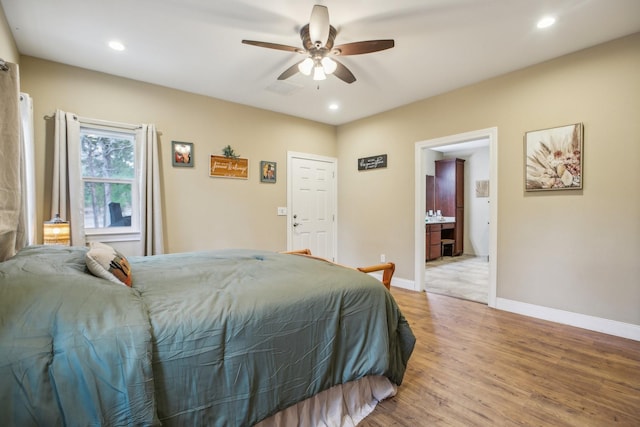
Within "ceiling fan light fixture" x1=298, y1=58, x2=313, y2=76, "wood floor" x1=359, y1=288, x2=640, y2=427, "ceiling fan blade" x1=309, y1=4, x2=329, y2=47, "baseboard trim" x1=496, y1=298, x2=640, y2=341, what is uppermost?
"ceiling fan blade" x1=309, y1=4, x2=329, y2=47

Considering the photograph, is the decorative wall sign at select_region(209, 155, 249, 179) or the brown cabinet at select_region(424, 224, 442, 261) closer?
the decorative wall sign at select_region(209, 155, 249, 179)

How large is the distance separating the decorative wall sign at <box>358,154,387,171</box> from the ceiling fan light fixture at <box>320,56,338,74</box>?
7.86ft

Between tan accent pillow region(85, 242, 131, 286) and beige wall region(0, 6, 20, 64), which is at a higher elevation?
beige wall region(0, 6, 20, 64)

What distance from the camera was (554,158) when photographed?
3.07 metres

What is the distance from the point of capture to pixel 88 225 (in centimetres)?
334

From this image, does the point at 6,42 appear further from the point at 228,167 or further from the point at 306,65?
the point at 306,65

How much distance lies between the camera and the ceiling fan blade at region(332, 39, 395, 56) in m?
2.24

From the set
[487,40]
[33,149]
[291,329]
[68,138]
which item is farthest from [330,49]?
[33,149]

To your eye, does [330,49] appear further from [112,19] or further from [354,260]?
[354,260]

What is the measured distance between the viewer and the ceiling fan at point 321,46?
6.95 ft

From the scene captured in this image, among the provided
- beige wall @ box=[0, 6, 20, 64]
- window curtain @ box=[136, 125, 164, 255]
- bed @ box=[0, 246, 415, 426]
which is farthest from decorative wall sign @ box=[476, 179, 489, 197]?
beige wall @ box=[0, 6, 20, 64]

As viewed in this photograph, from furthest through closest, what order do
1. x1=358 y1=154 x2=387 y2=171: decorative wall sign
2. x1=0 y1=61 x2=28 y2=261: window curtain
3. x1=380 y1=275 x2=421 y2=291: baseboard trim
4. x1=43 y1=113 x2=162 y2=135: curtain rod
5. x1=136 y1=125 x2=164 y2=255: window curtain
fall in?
1. x1=358 y1=154 x2=387 y2=171: decorative wall sign
2. x1=380 y1=275 x2=421 y2=291: baseboard trim
3. x1=136 y1=125 x2=164 y2=255: window curtain
4. x1=43 y1=113 x2=162 y2=135: curtain rod
5. x1=0 y1=61 x2=28 y2=261: window curtain

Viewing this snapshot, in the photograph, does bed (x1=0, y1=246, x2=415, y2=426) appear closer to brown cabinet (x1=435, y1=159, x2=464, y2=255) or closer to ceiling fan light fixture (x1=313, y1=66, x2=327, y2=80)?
ceiling fan light fixture (x1=313, y1=66, x2=327, y2=80)

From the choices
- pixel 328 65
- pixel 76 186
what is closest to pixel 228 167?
pixel 76 186
